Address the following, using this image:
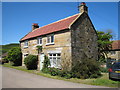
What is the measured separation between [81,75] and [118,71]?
11.9ft

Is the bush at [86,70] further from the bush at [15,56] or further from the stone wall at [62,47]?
the bush at [15,56]

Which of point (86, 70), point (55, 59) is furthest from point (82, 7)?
point (86, 70)

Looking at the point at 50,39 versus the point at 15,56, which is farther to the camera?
the point at 15,56

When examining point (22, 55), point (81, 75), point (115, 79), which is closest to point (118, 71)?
point (115, 79)

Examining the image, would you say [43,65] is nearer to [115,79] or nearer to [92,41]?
[92,41]

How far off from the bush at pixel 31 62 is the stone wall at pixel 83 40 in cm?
688

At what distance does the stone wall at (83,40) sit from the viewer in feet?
43.2

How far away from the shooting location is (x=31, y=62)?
53.9 feet

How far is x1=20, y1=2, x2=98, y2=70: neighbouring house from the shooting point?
42.3 feet

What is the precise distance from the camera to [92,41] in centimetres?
1603

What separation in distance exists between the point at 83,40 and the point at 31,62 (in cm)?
826

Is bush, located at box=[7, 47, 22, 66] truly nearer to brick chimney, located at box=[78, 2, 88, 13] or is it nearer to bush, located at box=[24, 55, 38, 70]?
bush, located at box=[24, 55, 38, 70]

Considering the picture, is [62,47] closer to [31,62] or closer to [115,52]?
[31,62]

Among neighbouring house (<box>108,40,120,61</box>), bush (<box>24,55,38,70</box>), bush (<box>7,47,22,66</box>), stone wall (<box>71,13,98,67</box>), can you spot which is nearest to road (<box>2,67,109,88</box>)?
stone wall (<box>71,13,98,67</box>)
